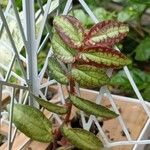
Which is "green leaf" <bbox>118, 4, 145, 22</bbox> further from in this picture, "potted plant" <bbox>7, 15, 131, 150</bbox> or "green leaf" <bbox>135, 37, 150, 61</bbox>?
"potted plant" <bbox>7, 15, 131, 150</bbox>

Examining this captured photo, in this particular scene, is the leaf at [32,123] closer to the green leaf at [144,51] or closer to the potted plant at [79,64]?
the potted plant at [79,64]

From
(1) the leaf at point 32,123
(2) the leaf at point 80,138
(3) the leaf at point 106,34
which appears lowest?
(2) the leaf at point 80,138

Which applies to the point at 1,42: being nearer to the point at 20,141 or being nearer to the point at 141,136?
the point at 20,141

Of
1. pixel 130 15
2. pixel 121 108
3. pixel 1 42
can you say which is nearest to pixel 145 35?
pixel 130 15

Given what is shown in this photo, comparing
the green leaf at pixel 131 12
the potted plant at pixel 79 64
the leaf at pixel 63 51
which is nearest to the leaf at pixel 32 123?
the potted plant at pixel 79 64

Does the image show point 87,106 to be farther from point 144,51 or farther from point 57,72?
point 144,51

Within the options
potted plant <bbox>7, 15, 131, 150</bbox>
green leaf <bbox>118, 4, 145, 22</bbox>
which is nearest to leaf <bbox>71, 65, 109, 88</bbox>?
potted plant <bbox>7, 15, 131, 150</bbox>
